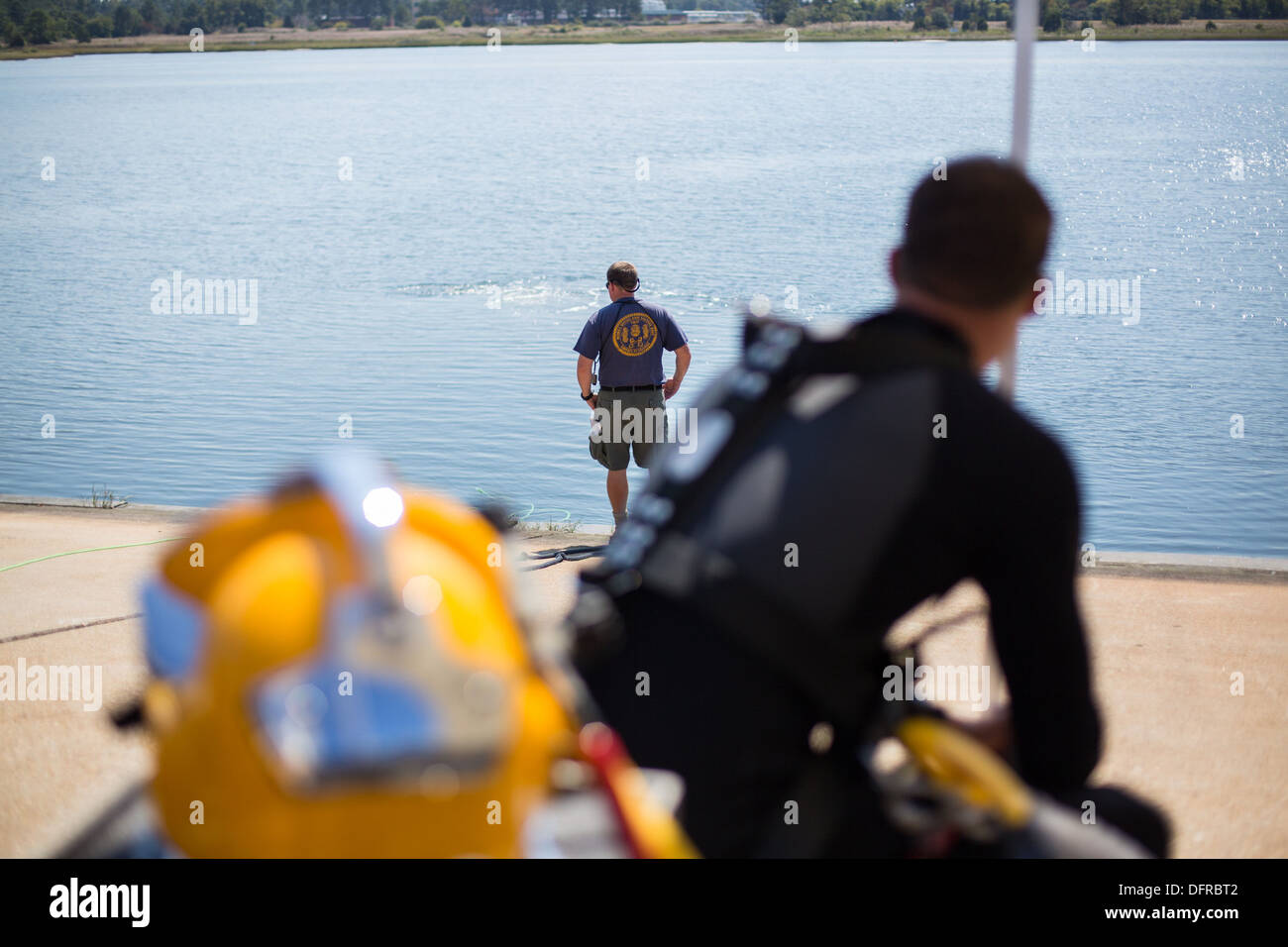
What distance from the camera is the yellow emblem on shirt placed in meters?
9.87

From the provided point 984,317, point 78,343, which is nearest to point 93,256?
point 78,343

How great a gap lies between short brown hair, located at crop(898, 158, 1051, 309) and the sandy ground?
823mm

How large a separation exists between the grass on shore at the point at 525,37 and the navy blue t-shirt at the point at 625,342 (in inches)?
3480

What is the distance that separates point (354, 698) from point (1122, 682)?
15.6 ft

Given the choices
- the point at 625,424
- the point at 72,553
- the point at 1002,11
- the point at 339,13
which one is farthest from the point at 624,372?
the point at 339,13

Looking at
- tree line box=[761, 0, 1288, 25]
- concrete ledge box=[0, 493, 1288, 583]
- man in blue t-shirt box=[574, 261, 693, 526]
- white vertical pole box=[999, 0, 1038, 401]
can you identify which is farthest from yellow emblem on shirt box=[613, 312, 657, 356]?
tree line box=[761, 0, 1288, 25]

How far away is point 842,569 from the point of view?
1804mm

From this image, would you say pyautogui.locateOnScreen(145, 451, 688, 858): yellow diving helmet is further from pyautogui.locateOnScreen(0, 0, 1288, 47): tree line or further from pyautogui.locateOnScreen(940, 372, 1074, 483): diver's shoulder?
pyautogui.locateOnScreen(0, 0, 1288, 47): tree line

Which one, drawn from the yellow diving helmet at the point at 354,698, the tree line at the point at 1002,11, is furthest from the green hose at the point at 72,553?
the tree line at the point at 1002,11

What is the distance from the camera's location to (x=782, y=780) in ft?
6.04

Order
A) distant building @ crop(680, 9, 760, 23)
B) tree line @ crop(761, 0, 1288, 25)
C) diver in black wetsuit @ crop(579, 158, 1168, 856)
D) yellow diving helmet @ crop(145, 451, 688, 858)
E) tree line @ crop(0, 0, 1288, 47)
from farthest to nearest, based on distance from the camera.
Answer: distant building @ crop(680, 9, 760, 23) → tree line @ crop(0, 0, 1288, 47) → tree line @ crop(761, 0, 1288, 25) → diver in black wetsuit @ crop(579, 158, 1168, 856) → yellow diving helmet @ crop(145, 451, 688, 858)

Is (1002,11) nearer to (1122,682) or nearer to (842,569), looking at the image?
(1122,682)
